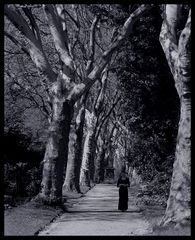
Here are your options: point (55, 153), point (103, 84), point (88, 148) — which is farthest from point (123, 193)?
point (88, 148)

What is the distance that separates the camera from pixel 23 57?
26594mm

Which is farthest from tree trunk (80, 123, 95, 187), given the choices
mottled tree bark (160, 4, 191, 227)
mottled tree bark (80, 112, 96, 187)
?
mottled tree bark (160, 4, 191, 227)

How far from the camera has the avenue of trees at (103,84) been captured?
13148 mm

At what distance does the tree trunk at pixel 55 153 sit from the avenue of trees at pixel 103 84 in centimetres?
4

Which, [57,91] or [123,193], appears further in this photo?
[123,193]

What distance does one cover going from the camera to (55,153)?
58.0 ft

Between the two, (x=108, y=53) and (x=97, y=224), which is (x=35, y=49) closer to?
(x=108, y=53)

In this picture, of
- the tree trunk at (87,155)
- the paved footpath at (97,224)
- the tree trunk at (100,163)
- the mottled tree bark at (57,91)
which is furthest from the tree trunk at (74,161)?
the tree trunk at (100,163)

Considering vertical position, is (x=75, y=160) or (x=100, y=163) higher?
(x=75, y=160)

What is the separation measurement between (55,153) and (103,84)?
16.8 m

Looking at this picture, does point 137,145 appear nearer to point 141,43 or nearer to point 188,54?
point 141,43

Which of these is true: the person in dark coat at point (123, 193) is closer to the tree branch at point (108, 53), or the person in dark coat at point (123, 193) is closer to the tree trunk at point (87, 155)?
the tree branch at point (108, 53)

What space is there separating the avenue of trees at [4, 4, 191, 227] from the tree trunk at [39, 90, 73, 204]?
39 mm

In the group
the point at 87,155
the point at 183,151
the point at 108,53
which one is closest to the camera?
the point at 183,151
